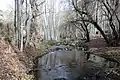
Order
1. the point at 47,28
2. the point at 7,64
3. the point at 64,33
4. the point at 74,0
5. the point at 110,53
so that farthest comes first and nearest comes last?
the point at 64,33
the point at 47,28
the point at 74,0
the point at 110,53
the point at 7,64

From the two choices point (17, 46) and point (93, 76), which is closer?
point (93, 76)

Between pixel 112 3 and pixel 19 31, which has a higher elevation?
pixel 112 3

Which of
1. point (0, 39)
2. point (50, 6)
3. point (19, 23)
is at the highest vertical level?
point (50, 6)

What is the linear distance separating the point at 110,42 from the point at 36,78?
729 inches

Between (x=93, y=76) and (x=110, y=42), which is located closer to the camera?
(x=93, y=76)

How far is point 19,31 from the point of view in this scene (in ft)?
63.8

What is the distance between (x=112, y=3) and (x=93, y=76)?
60.0 ft

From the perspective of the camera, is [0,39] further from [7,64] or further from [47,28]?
[47,28]

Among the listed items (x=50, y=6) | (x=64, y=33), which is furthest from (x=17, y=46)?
(x=64, y=33)

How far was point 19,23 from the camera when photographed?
757 inches

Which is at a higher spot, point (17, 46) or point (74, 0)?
point (74, 0)

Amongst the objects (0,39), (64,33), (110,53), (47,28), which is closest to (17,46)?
(0,39)

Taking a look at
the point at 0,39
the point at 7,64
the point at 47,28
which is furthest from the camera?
the point at 47,28

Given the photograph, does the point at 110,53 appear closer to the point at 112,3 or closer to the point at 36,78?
the point at 112,3
